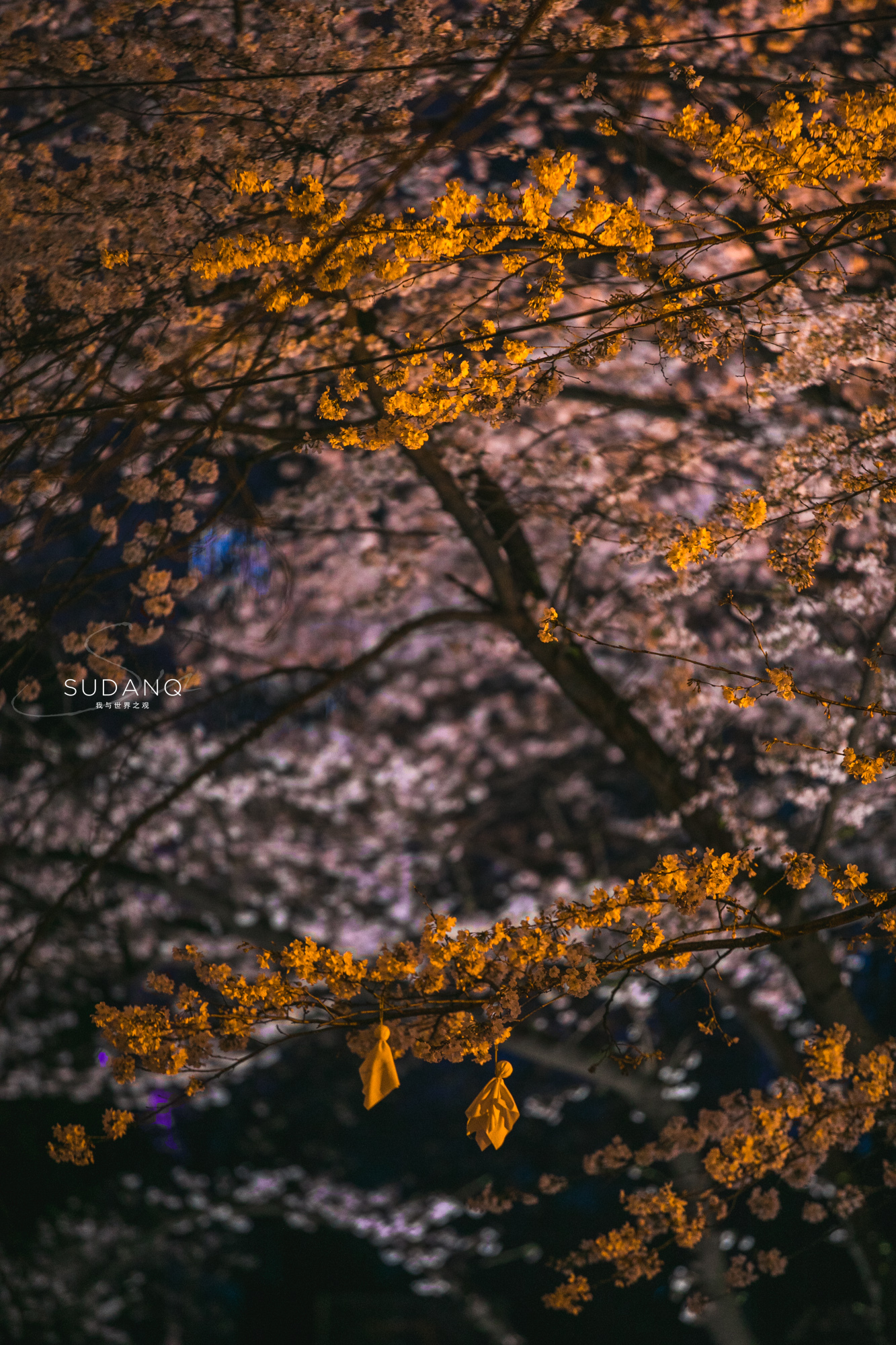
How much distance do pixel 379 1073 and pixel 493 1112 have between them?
209 millimetres

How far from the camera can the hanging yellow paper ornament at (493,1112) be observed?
1.50 metres

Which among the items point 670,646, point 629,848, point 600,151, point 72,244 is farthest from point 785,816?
point 72,244

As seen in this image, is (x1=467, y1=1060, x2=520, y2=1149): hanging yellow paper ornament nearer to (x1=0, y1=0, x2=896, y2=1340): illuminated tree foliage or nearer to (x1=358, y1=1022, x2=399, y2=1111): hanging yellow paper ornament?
(x1=0, y1=0, x2=896, y2=1340): illuminated tree foliage

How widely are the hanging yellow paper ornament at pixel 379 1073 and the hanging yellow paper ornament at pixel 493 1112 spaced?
0.14m

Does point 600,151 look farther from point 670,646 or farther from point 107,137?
point 107,137

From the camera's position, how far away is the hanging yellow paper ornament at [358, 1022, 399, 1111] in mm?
1489

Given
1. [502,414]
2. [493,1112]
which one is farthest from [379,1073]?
[502,414]

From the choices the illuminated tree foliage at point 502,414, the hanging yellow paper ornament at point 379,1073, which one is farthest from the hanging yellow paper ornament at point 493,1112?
the hanging yellow paper ornament at point 379,1073

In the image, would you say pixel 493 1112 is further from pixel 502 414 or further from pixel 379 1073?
pixel 502 414

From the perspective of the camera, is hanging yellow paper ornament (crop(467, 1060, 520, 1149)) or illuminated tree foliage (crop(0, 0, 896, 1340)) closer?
hanging yellow paper ornament (crop(467, 1060, 520, 1149))

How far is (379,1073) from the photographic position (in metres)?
1.50

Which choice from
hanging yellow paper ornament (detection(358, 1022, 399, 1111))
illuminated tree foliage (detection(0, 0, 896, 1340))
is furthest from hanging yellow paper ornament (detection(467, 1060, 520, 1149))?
hanging yellow paper ornament (detection(358, 1022, 399, 1111))

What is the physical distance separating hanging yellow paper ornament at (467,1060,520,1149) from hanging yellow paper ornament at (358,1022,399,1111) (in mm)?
142

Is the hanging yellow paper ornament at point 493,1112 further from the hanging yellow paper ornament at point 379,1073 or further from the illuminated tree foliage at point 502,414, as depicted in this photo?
the hanging yellow paper ornament at point 379,1073
